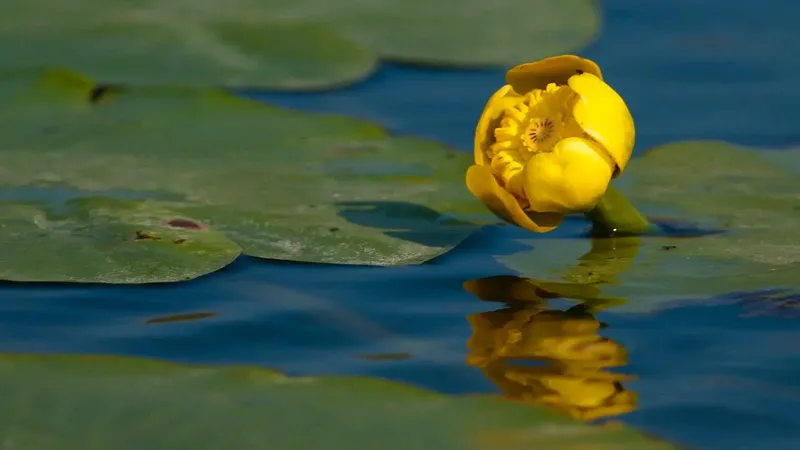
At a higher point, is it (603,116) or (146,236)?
(603,116)

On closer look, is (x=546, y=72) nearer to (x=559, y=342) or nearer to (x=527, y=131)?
(x=527, y=131)

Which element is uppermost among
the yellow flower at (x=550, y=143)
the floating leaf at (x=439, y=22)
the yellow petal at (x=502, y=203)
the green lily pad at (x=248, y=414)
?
the floating leaf at (x=439, y=22)

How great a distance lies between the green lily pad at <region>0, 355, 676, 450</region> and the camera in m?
1.69

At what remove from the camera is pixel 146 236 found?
2.55 meters

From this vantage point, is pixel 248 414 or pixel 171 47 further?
pixel 171 47

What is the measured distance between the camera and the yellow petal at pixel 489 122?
2.51 m

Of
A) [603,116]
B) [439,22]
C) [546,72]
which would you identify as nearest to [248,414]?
[603,116]

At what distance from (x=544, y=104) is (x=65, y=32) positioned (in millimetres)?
1684

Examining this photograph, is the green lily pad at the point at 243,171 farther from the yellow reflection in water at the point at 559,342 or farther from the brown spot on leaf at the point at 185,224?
the yellow reflection in water at the point at 559,342

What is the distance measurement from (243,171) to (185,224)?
376 mm

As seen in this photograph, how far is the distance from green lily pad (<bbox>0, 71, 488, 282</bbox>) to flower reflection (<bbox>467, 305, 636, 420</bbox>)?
282 mm

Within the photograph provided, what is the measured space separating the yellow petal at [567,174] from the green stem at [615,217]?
0.70 ft

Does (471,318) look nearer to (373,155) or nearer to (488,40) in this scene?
(373,155)

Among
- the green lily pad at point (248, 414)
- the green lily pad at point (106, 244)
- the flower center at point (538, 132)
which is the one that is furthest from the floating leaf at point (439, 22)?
the green lily pad at point (248, 414)
